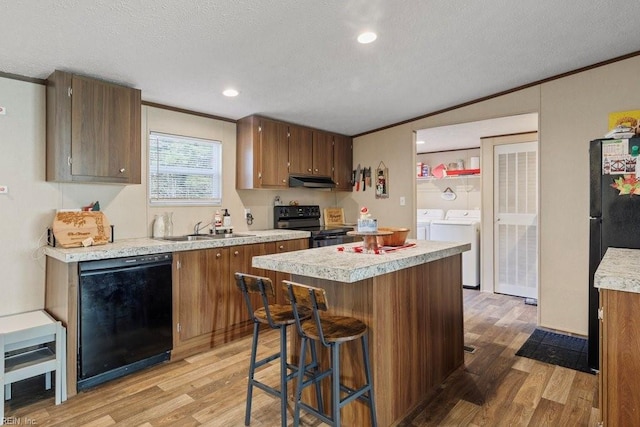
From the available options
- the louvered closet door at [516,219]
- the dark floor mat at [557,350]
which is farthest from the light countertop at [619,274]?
the louvered closet door at [516,219]

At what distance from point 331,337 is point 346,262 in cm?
37

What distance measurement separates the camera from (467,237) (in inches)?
204

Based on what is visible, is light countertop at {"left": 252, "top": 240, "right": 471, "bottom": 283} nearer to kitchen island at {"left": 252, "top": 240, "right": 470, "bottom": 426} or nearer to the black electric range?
kitchen island at {"left": 252, "top": 240, "right": 470, "bottom": 426}

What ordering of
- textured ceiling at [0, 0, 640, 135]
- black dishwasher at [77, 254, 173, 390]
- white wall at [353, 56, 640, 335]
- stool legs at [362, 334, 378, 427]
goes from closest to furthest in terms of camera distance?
stool legs at [362, 334, 378, 427], textured ceiling at [0, 0, 640, 135], black dishwasher at [77, 254, 173, 390], white wall at [353, 56, 640, 335]

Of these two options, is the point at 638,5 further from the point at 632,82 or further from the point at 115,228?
the point at 115,228

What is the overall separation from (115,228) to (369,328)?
2.46 meters

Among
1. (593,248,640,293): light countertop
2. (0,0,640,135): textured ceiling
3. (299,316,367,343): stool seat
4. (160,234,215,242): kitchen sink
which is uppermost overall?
(0,0,640,135): textured ceiling

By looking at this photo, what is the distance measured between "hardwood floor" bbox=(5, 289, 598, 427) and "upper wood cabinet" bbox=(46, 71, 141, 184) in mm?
1533

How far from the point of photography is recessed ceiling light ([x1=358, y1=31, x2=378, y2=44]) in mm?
2410

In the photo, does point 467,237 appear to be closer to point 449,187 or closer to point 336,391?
point 449,187

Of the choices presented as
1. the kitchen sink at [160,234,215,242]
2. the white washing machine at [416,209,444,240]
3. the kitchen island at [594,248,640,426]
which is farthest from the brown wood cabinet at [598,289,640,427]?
the white washing machine at [416,209,444,240]

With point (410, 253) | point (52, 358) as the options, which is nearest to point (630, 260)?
point (410, 253)

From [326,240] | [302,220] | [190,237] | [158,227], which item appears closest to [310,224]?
[302,220]

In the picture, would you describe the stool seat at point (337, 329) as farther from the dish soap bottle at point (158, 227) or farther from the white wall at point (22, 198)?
the white wall at point (22, 198)
